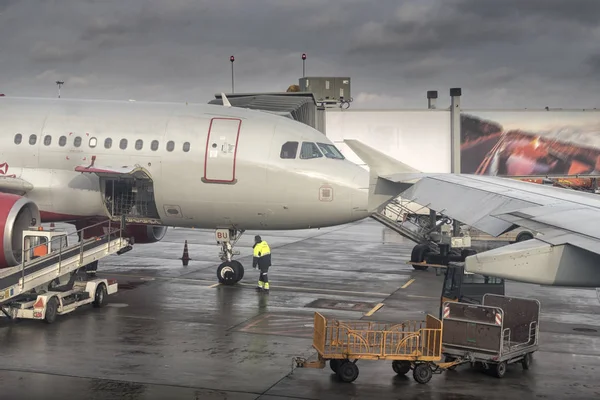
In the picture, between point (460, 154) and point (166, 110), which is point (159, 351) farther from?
point (460, 154)

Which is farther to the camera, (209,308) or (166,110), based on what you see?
(166,110)

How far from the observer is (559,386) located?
15.0 meters

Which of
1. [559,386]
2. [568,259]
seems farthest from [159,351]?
[568,259]

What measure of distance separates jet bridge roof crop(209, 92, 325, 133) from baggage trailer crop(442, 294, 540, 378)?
21392 mm

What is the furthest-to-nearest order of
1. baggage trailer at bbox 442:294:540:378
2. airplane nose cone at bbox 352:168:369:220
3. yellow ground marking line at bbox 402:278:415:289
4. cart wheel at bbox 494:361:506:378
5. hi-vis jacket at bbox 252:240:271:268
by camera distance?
yellow ground marking line at bbox 402:278:415:289 → hi-vis jacket at bbox 252:240:271:268 → airplane nose cone at bbox 352:168:369:220 → baggage trailer at bbox 442:294:540:378 → cart wheel at bbox 494:361:506:378

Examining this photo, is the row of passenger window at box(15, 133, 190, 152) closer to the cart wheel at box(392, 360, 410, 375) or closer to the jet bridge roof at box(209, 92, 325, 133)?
the cart wheel at box(392, 360, 410, 375)

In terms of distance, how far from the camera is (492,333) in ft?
51.5

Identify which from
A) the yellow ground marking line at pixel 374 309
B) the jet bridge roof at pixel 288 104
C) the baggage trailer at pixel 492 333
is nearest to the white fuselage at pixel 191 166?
the yellow ground marking line at pixel 374 309

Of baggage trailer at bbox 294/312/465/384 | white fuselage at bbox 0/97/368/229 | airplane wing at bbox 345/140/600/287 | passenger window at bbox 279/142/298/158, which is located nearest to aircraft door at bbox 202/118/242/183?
white fuselage at bbox 0/97/368/229

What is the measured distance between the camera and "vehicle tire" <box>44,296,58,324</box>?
64.3ft

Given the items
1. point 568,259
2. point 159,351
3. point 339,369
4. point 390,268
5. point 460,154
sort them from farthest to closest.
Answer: point 460,154 < point 390,268 < point 159,351 < point 339,369 < point 568,259

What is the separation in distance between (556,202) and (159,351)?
9.26 metres

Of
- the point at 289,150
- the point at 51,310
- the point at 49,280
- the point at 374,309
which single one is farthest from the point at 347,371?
the point at 289,150

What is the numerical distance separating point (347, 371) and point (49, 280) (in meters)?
9.78
